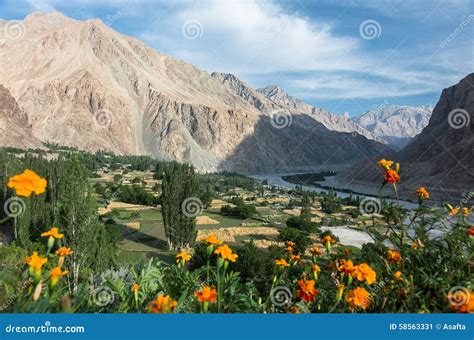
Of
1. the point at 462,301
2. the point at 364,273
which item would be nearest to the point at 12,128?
the point at 364,273

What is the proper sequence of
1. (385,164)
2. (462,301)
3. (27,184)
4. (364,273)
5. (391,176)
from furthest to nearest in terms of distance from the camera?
(385,164) → (391,176) → (364,273) → (462,301) → (27,184)

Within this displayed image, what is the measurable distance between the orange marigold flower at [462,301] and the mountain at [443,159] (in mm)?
75002

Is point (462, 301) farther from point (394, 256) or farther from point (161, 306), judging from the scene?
point (161, 306)

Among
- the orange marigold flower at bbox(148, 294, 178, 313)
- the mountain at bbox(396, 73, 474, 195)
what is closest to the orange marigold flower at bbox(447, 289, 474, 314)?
the orange marigold flower at bbox(148, 294, 178, 313)

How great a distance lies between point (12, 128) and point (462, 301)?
498 feet

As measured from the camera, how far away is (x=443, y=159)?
10912cm

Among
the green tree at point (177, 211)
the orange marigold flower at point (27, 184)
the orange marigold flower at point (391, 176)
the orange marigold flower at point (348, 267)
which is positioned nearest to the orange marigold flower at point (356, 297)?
the orange marigold flower at point (348, 267)

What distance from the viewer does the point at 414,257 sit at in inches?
169

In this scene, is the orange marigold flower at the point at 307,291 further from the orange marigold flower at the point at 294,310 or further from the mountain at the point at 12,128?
the mountain at the point at 12,128

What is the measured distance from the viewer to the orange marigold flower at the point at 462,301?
3.04 metres

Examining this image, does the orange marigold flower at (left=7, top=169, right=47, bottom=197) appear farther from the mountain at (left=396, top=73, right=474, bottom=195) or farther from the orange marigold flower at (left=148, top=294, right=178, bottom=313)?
the mountain at (left=396, top=73, right=474, bottom=195)

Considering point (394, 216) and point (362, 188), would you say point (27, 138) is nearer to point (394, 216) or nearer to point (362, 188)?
point (362, 188)

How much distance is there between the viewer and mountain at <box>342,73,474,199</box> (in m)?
92.8

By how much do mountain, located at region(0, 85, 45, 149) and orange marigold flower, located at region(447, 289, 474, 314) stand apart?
463 ft
